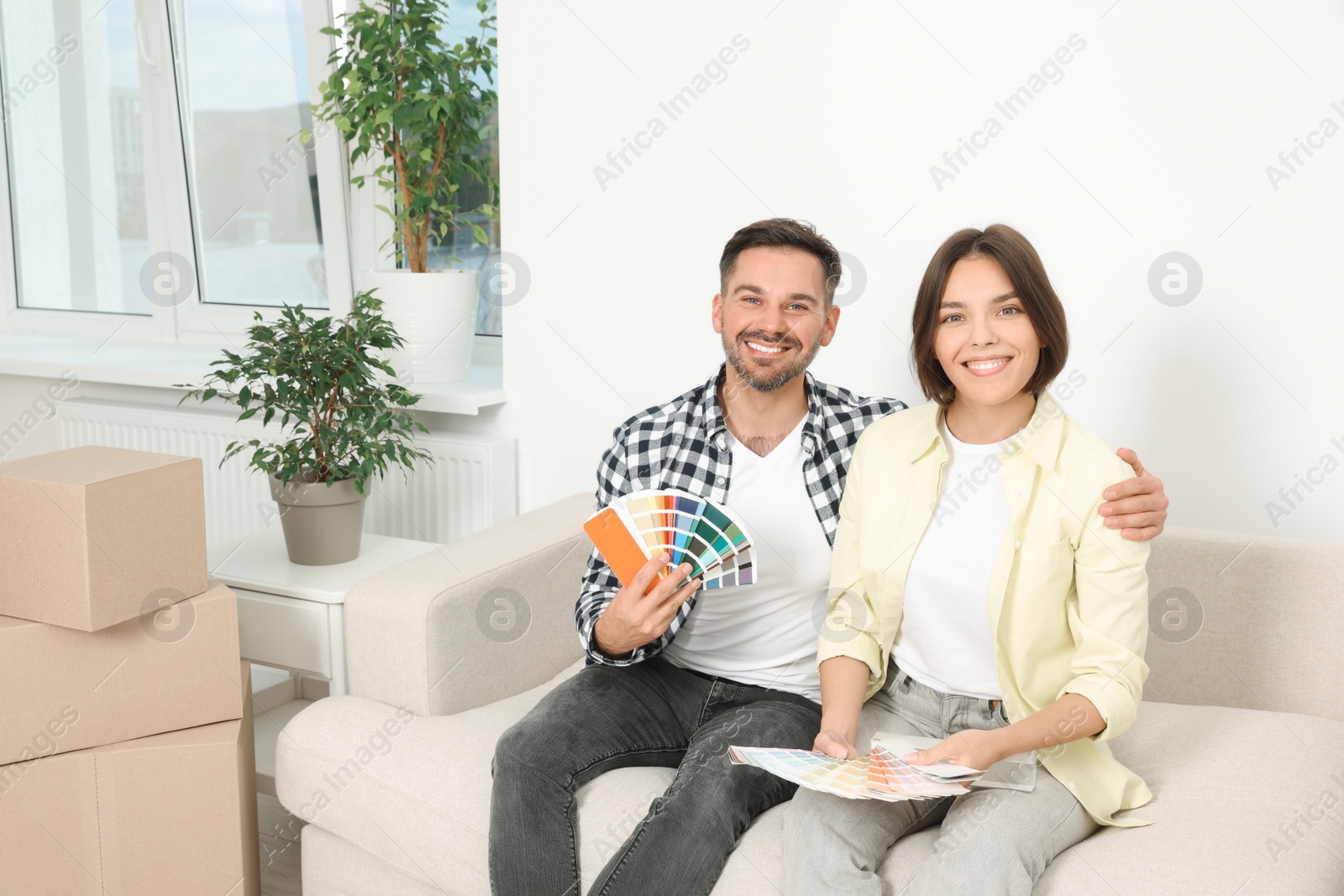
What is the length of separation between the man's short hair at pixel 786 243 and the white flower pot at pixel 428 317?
1244mm

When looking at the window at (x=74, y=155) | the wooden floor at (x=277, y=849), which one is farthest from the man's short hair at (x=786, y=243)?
the window at (x=74, y=155)

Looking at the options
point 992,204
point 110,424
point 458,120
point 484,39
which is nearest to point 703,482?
point 992,204

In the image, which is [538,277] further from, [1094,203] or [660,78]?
[1094,203]

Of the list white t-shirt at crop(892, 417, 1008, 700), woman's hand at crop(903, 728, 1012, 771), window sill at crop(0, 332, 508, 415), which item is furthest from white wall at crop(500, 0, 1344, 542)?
woman's hand at crop(903, 728, 1012, 771)

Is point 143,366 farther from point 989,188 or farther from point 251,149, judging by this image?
point 989,188

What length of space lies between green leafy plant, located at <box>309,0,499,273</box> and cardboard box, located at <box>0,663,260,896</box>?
57.6 inches

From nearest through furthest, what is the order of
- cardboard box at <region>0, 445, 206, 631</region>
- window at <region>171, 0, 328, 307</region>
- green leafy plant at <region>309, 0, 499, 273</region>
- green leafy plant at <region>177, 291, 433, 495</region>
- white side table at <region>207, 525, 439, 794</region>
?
cardboard box at <region>0, 445, 206, 631</region>
white side table at <region>207, 525, 439, 794</region>
green leafy plant at <region>177, 291, 433, 495</region>
green leafy plant at <region>309, 0, 499, 273</region>
window at <region>171, 0, 328, 307</region>

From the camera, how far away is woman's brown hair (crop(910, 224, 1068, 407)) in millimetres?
1551

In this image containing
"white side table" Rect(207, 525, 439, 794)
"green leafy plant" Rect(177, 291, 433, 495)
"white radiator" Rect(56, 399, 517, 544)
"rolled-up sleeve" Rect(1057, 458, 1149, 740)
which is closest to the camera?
"rolled-up sleeve" Rect(1057, 458, 1149, 740)

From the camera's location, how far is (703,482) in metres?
1.88

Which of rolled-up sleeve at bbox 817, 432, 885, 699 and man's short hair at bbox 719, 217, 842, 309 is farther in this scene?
man's short hair at bbox 719, 217, 842, 309

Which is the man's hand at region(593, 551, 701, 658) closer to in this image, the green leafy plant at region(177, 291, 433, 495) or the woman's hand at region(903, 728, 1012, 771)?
the woman's hand at region(903, 728, 1012, 771)

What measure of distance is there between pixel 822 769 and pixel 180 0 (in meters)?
3.34

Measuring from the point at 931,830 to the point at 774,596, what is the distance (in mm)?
453
